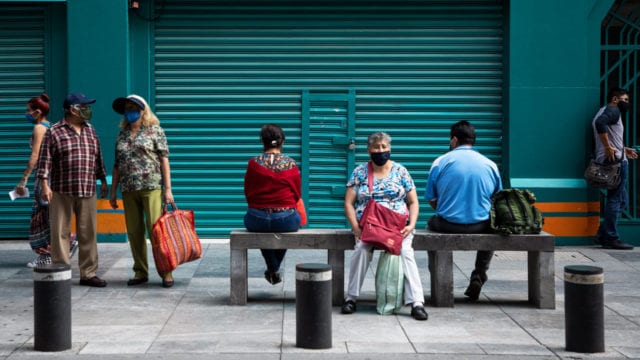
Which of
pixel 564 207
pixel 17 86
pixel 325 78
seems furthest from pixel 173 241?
pixel 564 207

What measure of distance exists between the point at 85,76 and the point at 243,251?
467 centimetres

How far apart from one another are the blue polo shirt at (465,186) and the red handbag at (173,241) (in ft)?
7.76

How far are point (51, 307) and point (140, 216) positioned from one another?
2780 millimetres

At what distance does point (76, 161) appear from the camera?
28.1 ft

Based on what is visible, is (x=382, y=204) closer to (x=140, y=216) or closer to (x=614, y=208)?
(x=140, y=216)

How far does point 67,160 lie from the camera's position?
8555mm

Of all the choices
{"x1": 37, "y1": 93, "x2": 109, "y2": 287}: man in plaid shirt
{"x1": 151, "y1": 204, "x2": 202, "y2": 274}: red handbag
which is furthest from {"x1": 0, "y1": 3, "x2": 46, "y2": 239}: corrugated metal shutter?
{"x1": 151, "y1": 204, "x2": 202, "y2": 274}: red handbag

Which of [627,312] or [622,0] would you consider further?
[622,0]

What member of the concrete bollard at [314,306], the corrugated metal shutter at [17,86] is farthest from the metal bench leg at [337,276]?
the corrugated metal shutter at [17,86]

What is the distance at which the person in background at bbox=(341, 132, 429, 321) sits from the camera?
7445 millimetres

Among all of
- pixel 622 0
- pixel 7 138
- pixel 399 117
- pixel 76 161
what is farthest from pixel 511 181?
pixel 7 138

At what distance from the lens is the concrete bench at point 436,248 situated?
768cm

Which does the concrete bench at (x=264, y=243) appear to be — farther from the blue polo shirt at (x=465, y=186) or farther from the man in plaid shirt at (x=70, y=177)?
the man in plaid shirt at (x=70, y=177)

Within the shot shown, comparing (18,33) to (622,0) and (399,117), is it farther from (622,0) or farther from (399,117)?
(622,0)
